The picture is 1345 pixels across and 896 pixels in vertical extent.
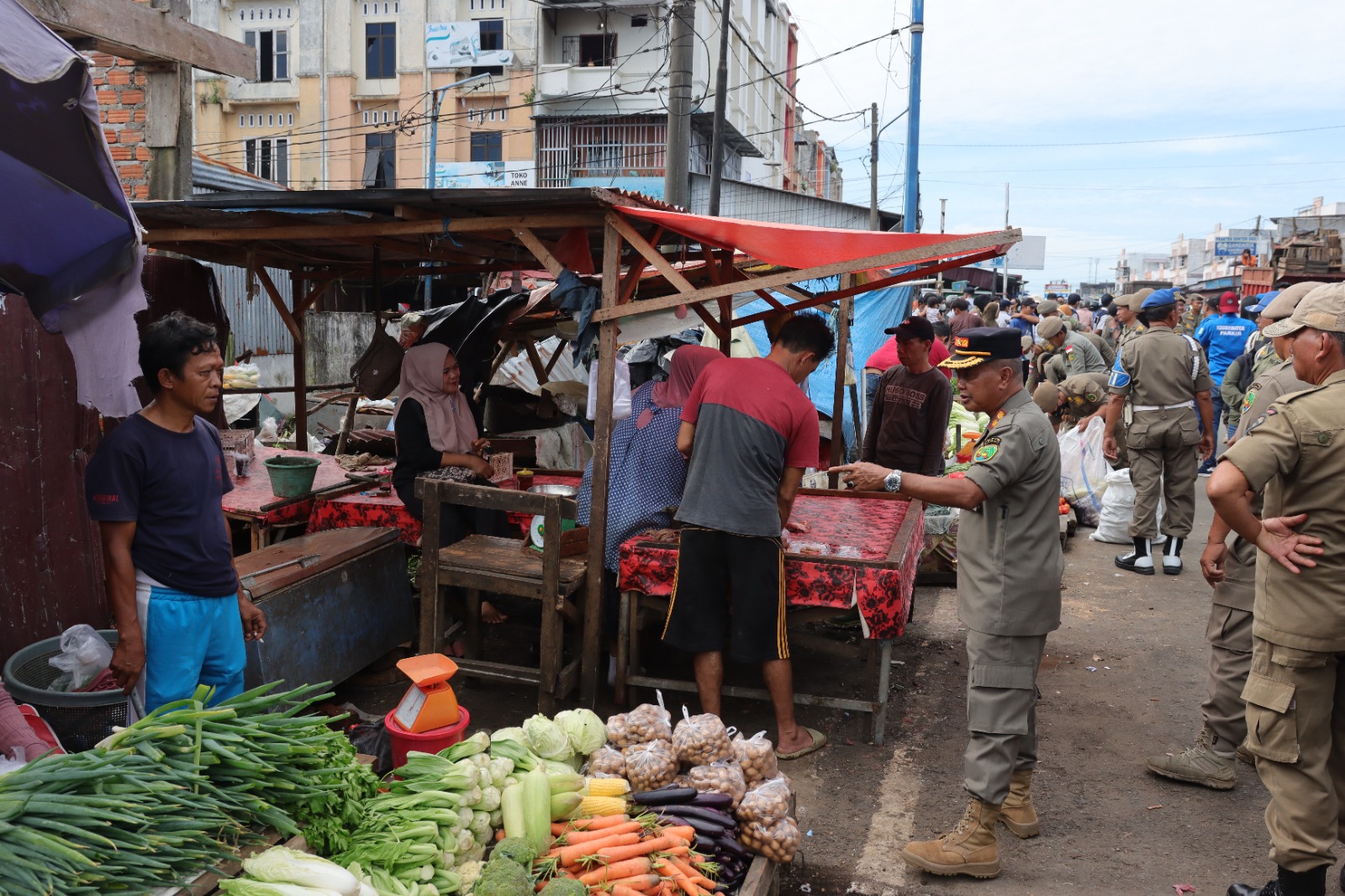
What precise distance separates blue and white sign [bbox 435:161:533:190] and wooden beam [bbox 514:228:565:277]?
93.5 feet

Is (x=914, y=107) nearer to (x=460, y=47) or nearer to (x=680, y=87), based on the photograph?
(x=680, y=87)

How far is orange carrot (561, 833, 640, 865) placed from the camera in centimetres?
299

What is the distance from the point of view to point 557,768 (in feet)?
10.9

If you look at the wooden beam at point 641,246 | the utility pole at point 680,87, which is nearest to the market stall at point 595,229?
the wooden beam at point 641,246

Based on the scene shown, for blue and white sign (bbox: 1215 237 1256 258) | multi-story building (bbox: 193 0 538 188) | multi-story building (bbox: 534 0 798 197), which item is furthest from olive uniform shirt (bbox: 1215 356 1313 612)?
blue and white sign (bbox: 1215 237 1256 258)

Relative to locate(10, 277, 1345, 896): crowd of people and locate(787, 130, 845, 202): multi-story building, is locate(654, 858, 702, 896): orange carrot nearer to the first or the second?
locate(10, 277, 1345, 896): crowd of people

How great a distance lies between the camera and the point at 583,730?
3600mm

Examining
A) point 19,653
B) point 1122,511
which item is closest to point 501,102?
point 1122,511

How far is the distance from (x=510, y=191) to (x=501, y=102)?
105 feet

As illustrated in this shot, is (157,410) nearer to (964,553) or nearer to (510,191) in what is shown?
(510,191)

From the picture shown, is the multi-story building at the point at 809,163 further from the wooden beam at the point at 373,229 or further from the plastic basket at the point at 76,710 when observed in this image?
the plastic basket at the point at 76,710

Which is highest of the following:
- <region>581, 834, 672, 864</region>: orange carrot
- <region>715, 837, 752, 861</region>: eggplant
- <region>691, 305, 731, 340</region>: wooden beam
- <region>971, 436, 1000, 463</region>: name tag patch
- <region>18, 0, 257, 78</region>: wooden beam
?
<region>18, 0, 257, 78</region>: wooden beam

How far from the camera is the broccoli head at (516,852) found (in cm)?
285

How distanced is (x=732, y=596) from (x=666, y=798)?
163cm
